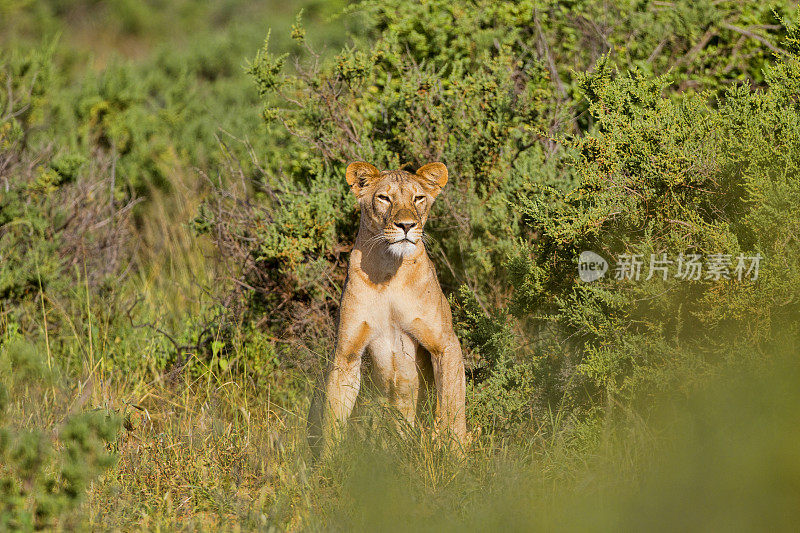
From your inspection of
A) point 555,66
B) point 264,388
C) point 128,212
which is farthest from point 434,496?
point 128,212

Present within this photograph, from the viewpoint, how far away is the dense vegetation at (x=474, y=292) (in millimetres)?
3938

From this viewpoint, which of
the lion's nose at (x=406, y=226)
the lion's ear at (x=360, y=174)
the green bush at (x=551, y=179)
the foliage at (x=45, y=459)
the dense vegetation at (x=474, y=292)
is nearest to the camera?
the foliage at (x=45, y=459)

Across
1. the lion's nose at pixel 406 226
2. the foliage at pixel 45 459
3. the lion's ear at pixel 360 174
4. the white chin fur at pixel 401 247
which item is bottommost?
the foliage at pixel 45 459

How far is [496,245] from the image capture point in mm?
5957

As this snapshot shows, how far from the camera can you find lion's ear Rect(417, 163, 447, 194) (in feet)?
15.6

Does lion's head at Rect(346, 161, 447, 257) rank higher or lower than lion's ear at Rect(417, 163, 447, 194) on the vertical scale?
lower

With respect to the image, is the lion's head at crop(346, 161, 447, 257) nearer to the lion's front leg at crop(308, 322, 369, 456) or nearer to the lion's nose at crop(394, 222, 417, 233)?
the lion's nose at crop(394, 222, 417, 233)

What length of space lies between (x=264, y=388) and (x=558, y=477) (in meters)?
2.36

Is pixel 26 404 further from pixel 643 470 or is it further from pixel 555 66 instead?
pixel 555 66

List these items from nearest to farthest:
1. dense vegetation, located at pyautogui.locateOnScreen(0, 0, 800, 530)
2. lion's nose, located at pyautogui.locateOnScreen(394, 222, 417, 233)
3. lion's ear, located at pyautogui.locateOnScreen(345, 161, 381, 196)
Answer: dense vegetation, located at pyautogui.locateOnScreen(0, 0, 800, 530) → lion's nose, located at pyautogui.locateOnScreen(394, 222, 417, 233) → lion's ear, located at pyautogui.locateOnScreen(345, 161, 381, 196)

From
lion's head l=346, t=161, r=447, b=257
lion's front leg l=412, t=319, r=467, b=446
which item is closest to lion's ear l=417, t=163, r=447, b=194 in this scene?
lion's head l=346, t=161, r=447, b=257

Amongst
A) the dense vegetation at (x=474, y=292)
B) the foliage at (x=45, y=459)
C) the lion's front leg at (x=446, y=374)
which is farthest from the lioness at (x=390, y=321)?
the foliage at (x=45, y=459)

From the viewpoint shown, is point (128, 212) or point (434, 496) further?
point (128, 212)

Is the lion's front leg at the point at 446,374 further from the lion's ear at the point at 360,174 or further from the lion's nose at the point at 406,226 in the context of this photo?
the lion's ear at the point at 360,174
